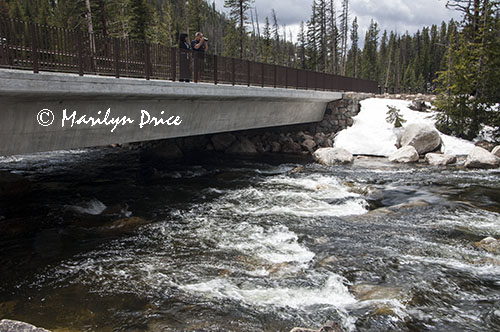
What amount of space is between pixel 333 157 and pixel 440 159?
5.56 meters

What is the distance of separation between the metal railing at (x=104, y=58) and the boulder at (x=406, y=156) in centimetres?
926

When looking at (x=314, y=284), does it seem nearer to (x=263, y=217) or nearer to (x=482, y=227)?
(x=263, y=217)

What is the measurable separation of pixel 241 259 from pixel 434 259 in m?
4.15

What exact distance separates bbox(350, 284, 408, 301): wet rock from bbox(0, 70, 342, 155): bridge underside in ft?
25.6

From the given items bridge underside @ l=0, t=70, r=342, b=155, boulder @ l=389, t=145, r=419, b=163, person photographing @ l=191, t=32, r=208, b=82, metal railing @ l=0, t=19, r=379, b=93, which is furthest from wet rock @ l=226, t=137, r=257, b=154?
person photographing @ l=191, t=32, r=208, b=82

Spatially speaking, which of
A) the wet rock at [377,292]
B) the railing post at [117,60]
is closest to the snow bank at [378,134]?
the railing post at [117,60]

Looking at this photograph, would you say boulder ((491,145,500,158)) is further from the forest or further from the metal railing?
the metal railing

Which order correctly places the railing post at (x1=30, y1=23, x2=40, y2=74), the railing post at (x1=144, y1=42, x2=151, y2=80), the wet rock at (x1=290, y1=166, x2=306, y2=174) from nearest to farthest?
the railing post at (x1=30, y1=23, x2=40, y2=74) < the railing post at (x1=144, y1=42, x2=151, y2=80) < the wet rock at (x1=290, y1=166, x2=306, y2=174)

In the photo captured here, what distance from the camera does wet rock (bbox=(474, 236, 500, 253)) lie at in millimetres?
7660

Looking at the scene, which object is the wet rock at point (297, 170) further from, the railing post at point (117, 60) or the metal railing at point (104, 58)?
the railing post at point (117, 60)

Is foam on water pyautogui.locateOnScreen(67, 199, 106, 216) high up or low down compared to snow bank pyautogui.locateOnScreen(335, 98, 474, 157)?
down

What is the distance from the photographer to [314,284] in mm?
6406

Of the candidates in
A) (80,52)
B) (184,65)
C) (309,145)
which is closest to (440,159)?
(309,145)

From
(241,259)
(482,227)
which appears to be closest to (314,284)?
(241,259)
